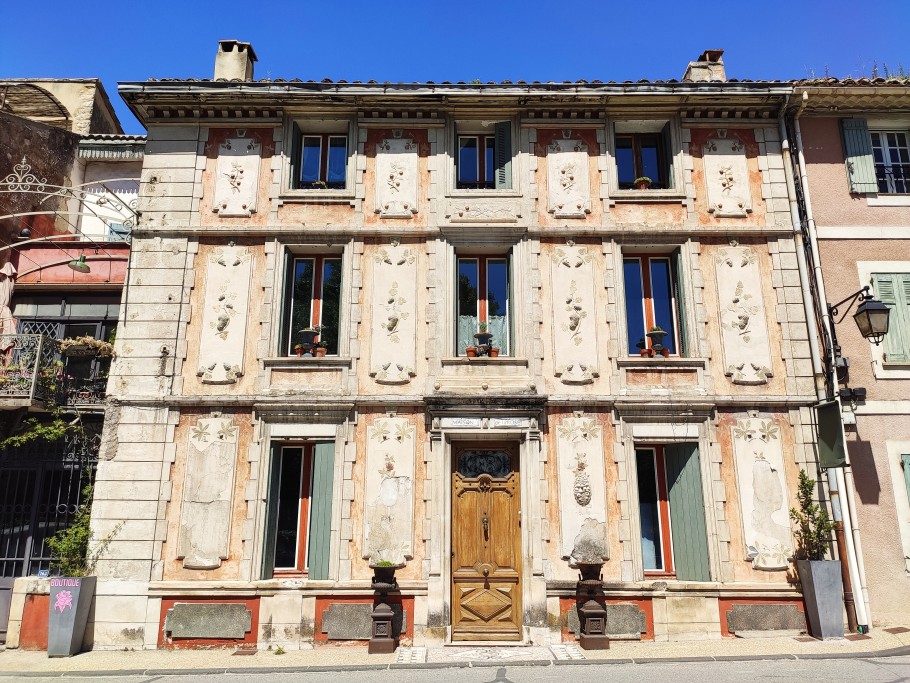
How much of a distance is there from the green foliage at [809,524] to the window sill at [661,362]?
7.31 ft

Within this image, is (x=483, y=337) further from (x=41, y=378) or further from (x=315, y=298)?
(x=41, y=378)

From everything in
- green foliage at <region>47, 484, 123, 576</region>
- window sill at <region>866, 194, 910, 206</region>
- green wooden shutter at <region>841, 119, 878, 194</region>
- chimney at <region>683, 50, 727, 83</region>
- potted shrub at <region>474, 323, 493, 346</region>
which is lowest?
green foliage at <region>47, 484, 123, 576</region>

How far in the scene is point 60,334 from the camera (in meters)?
11.5

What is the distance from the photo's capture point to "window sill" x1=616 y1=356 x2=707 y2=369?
404 inches

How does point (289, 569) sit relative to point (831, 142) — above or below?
below

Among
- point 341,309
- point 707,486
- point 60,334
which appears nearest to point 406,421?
point 341,309

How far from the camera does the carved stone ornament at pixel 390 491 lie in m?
9.59

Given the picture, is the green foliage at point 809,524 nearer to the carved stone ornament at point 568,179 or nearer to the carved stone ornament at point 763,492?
the carved stone ornament at point 763,492

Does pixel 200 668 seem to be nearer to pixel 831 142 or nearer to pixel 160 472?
pixel 160 472

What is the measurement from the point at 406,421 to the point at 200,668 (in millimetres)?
4267

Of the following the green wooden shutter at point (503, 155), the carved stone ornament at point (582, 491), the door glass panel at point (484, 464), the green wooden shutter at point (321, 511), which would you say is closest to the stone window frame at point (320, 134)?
the green wooden shutter at point (503, 155)

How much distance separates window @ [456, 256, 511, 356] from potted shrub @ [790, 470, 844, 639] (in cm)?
503

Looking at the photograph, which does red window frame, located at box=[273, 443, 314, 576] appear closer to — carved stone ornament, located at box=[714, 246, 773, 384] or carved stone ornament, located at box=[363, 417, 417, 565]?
carved stone ornament, located at box=[363, 417, 417, 565]

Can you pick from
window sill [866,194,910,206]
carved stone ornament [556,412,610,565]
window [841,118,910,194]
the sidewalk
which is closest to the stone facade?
carved stone ornament [556,412,610,565]
